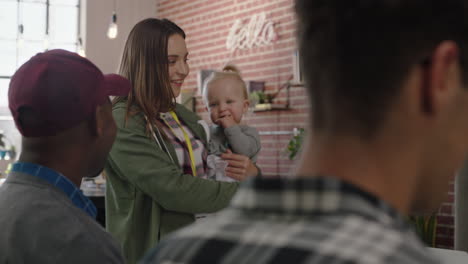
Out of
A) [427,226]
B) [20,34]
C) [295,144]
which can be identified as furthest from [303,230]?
[20,34]

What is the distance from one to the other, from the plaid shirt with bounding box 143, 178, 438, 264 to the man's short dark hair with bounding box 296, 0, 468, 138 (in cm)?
6

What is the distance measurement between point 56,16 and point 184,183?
7269 millimetres

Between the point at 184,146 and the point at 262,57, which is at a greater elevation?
the point at 262,57

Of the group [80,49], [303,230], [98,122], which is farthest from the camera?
[80,49]

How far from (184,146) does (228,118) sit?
69 cm

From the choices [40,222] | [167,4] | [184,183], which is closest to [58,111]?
[40,222]

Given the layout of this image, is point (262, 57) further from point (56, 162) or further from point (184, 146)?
point (56, 162)

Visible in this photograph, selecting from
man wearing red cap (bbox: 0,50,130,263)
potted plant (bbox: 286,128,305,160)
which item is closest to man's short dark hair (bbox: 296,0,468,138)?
man wearing red cap (bbox: 0,50,130,263)

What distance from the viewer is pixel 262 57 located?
6742 mm

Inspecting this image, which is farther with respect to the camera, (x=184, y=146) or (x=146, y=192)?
(x=184, y=146)

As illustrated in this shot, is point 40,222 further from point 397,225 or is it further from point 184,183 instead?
point 397,225

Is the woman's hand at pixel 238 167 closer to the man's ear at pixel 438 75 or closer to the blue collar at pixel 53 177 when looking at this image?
the blue collar at pixel 53 177

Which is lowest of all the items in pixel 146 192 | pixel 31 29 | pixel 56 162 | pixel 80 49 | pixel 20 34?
pixel 146 192

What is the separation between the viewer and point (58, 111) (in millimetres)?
1291
